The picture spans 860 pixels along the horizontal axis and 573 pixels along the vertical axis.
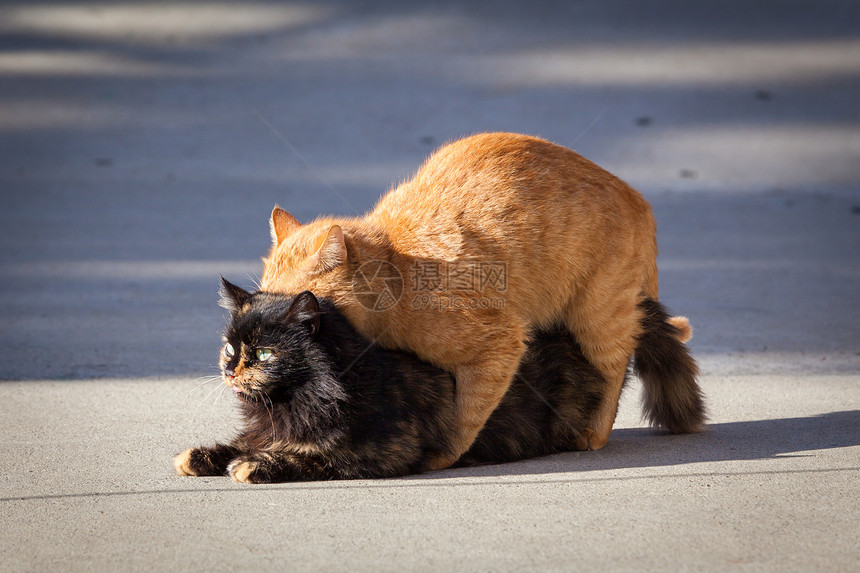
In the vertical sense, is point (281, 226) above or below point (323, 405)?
above

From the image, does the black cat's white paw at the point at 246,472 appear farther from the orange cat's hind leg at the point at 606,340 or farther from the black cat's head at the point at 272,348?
the orange cat's hind leg at the point at 606,340

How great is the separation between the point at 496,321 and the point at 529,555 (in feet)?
3.57

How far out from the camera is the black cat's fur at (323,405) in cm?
325

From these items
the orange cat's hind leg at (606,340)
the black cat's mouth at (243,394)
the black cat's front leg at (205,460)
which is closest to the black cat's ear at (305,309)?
the black cat's mouth at (243,394)

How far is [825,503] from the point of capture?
120 inches

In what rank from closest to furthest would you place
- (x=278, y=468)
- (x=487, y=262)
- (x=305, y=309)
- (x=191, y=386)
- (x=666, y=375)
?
(x=305, y=309)
(x=278, y=468)
(x=487, y=262)
(x=666, y=375)
(x=191, y=386)

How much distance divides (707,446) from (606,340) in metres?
0.58

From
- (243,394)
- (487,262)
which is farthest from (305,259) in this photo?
(487,262)

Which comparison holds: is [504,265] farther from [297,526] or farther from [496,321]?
[297,526]

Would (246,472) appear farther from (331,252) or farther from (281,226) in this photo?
(281,226)

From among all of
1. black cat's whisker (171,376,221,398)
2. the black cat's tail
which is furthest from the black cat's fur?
black cat's whisker (171,376,221,398)

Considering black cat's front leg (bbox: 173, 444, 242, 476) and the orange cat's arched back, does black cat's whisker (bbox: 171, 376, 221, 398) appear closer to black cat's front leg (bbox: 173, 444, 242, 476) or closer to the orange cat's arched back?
black cat's front leg (bbox: 173, 444, 242, 476)

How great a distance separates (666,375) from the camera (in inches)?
158

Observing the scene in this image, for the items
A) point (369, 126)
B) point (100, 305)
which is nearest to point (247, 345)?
point (100, 305)
